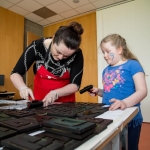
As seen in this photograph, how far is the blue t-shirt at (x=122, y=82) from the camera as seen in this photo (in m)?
0.89

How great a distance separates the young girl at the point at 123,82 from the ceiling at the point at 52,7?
2398 mm

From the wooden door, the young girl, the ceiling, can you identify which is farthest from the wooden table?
the wooden door

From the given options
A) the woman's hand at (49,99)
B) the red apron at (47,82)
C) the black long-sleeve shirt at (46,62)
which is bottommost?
the woman's hand at (49,99)

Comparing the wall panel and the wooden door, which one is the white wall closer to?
the wooden door

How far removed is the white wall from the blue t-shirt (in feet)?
6.68

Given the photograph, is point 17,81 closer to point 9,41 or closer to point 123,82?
point 123,82

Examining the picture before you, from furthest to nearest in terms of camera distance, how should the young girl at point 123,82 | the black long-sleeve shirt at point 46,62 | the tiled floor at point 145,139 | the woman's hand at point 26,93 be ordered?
the tiled floor at point 145,139 < the black long-sleeve shirt at point 46,62 < the woman's hand at point 26,93 < the young girl at point 123,82

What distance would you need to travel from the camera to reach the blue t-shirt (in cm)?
89

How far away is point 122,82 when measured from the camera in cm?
93

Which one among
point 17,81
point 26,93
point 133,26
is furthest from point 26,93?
point 133,26

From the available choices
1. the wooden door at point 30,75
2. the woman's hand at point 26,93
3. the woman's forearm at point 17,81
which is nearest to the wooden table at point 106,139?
the woman's hand at point 26,93

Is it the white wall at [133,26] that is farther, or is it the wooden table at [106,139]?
the white wall at [133,26]

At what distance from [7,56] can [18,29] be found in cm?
72

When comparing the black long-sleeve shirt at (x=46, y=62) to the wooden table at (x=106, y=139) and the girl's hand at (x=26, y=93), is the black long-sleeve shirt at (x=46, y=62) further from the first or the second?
the wooden table at (x=106, y=139)
